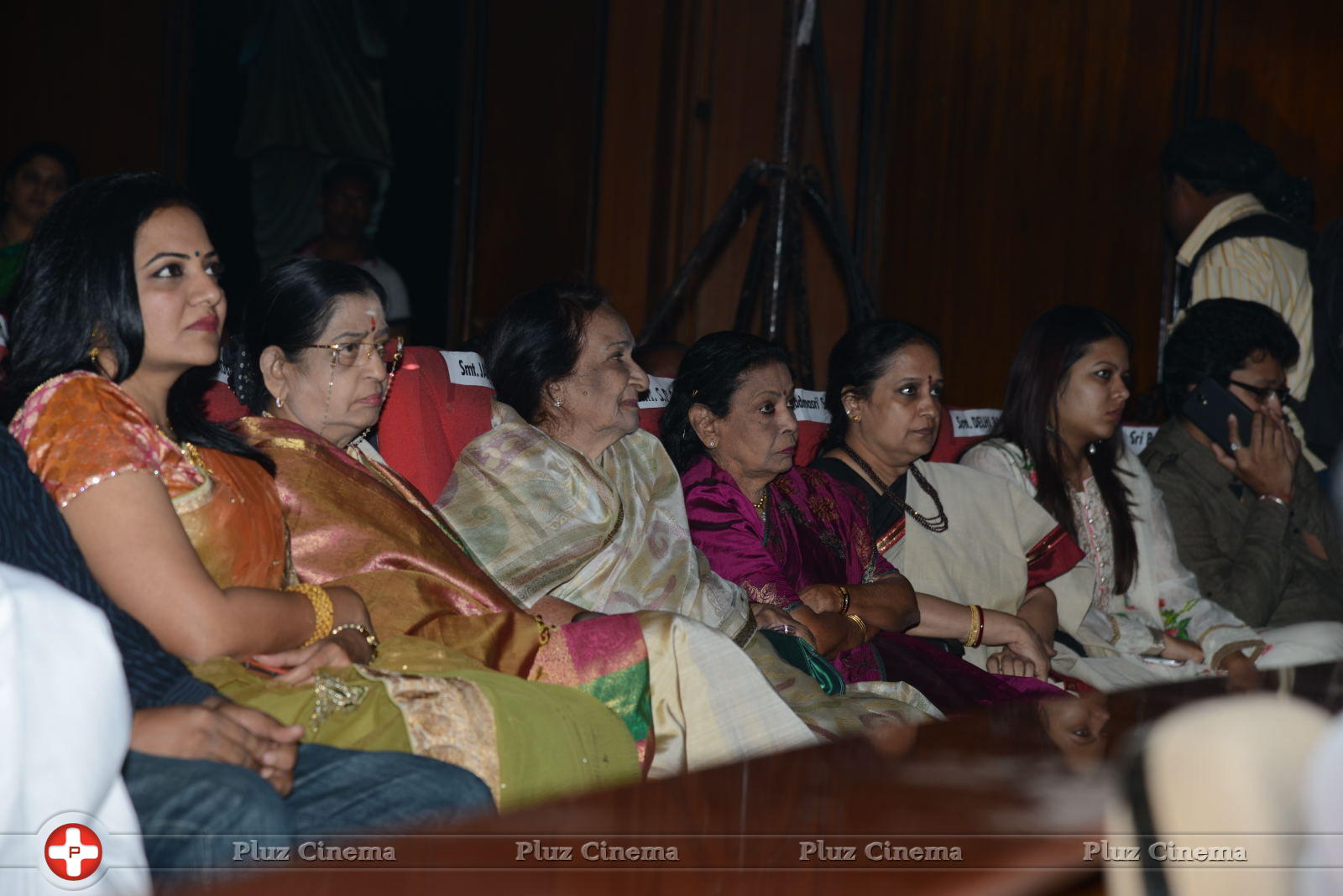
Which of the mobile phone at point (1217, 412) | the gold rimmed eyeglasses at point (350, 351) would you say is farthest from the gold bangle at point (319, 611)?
the mobile phone at point (1217, 412)

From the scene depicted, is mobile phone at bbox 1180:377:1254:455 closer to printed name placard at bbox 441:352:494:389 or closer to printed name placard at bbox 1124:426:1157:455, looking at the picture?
printed name placard at bbox 1124:426:1157:455

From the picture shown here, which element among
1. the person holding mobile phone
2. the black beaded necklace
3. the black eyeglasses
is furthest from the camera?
the black eyeglasses

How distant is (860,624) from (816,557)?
218 mm

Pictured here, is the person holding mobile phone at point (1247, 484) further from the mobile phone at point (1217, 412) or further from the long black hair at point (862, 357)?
the long black hair at point (862, 357)

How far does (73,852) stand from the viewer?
0.93 meters

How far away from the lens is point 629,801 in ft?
2.91

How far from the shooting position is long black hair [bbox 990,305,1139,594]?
10.6 ft

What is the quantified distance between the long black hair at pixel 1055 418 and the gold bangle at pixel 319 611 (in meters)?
1.96

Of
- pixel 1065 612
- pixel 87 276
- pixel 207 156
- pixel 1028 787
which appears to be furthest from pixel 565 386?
pixel 207 156

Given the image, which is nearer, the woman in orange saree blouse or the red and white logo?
the red and white logo

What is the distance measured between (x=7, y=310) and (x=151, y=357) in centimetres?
22

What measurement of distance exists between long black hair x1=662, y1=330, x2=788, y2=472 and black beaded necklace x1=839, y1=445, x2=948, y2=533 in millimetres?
327

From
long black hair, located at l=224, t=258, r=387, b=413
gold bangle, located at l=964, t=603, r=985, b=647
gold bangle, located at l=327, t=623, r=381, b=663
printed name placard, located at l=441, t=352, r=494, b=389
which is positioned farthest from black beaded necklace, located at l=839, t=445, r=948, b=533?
gold bangle, located at l=327, t=623, r=381, b=663

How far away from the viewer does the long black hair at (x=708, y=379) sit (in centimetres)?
280
